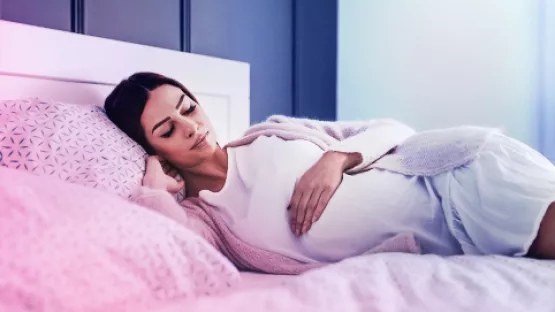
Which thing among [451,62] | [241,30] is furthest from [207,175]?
[451,62]

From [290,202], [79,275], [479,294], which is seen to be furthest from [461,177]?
[79,275]

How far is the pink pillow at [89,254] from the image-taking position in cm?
60

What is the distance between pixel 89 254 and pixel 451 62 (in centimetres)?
228

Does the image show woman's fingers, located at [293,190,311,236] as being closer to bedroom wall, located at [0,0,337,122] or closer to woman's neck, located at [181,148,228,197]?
woman's neck, located at [181,148,228,197]

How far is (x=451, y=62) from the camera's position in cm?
260

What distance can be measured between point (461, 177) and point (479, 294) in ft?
1.65

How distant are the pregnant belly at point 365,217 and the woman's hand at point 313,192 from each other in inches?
0.6

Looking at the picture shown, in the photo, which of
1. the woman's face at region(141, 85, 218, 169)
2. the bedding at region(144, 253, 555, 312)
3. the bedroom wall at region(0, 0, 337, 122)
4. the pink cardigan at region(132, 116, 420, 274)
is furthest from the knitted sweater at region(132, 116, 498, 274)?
the bedroom wall at region(0, 0, 337, 122)

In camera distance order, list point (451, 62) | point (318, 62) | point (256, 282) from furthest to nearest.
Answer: point (451, 62)
point (318, 62)
point (256, 282)

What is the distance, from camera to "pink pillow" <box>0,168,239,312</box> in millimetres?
601

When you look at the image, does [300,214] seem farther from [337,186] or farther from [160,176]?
[160,176]

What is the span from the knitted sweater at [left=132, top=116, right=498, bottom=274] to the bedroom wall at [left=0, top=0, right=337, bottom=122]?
52 centimetres

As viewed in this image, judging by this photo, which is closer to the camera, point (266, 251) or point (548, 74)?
point (266, 251)

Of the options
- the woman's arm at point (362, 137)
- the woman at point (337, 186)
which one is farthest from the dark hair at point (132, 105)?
the woman's arm at point (362, 137)
